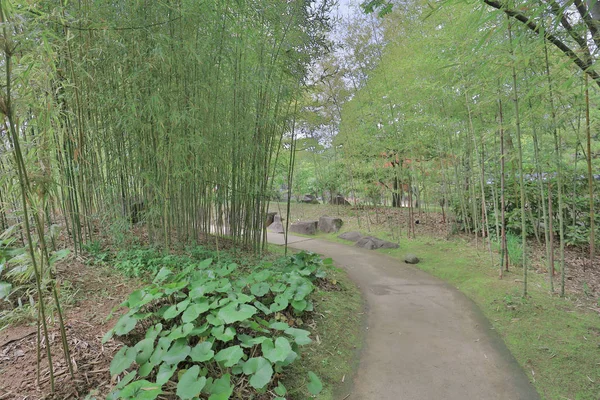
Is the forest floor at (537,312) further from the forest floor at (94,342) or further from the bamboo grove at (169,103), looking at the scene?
the bamboo grove at (169,103)

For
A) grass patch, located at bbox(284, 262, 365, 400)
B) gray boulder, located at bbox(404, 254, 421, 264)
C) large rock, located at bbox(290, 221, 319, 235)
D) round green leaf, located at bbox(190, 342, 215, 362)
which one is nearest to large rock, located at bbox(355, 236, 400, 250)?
gray boulder, located at bbox(404, 254, 421, 264)

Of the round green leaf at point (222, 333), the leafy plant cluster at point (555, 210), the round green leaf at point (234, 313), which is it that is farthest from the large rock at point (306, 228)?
the round green leaf at point (222, 333)

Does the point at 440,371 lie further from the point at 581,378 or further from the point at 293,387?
the point at 293,387

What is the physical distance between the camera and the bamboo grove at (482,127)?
235 centimetres

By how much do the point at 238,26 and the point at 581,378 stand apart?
358 cm

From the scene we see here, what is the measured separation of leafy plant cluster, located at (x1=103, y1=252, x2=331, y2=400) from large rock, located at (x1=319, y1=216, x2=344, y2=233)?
4537mm

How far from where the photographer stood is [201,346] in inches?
55.1

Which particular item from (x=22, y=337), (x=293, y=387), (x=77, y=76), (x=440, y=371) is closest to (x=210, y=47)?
(x=77, y=76)

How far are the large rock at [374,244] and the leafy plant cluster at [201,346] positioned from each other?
3171mm

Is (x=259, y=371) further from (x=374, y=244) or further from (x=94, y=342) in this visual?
(x=374, y=244)

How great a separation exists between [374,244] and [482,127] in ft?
7.76

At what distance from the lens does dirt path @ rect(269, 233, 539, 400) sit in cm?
163

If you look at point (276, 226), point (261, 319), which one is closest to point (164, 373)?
point (261, 319)

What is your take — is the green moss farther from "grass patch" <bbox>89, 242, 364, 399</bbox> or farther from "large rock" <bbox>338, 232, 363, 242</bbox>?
"large rock" <bbox>338, 232, 363, 242</bbox>
